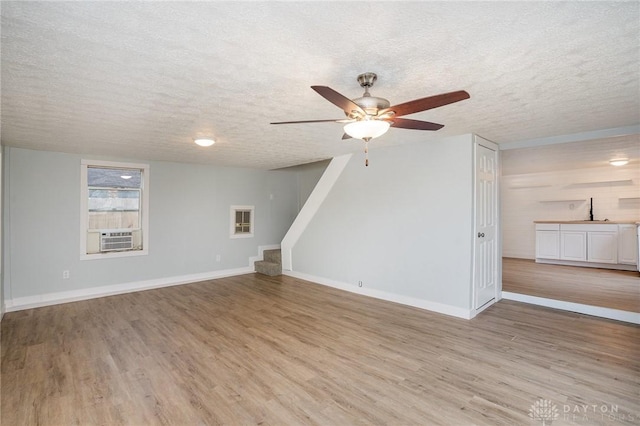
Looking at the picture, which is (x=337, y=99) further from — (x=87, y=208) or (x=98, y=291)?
(x=98, y=291)

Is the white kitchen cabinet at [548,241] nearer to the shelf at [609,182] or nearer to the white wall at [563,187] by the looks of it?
the white wall at [563,187]

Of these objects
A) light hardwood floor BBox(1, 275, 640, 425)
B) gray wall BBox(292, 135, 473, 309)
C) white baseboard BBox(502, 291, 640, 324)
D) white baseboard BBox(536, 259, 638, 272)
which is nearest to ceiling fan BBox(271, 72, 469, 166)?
light hardwood floor BBox(1, 275, 640, 425)

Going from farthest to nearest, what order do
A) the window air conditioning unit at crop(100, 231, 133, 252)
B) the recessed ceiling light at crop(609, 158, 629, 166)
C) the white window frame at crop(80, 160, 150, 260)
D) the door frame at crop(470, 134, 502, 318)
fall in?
the recessed ceiling light at crop(609, 158, 629, 166) → the window air conditioning unit at crop(100, 231, 133, 252) → the white window frame at crop(80, 160, 150, 260) → the door frame at crop(470, 134, 502, 318)

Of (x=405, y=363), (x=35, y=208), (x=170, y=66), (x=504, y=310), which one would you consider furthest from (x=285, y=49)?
(x=35, y=208)

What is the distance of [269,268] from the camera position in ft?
21.6

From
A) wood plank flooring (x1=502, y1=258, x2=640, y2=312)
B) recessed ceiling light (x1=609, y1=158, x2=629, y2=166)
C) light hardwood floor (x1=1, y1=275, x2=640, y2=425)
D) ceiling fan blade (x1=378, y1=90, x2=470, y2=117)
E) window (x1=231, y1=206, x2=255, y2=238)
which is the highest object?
recessed ceiling light (x1=609, y1=158, x2=629, y2=166)

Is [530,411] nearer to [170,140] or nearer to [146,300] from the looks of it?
[170,140]

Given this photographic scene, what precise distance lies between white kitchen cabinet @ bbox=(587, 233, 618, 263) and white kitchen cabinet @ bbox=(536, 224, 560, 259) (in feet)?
1.89

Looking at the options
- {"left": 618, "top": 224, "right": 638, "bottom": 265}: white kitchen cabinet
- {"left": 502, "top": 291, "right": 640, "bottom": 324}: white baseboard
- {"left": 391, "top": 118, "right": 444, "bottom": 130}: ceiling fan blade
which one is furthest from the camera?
{"left": 618, "top": 224, "right": 638, "bottom": 265}: white kitchen cabinet

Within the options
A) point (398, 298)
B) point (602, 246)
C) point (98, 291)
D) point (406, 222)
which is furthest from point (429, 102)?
point (602, 246)

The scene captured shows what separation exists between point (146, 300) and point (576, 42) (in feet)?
18.7

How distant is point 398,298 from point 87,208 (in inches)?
205

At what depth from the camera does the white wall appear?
5535 millimetres

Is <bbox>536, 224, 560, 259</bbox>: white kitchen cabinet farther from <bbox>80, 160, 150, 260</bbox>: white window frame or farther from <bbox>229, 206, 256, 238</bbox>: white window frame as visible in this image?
<bbox>80, 160, 150, 260</bbox>: white window frame
